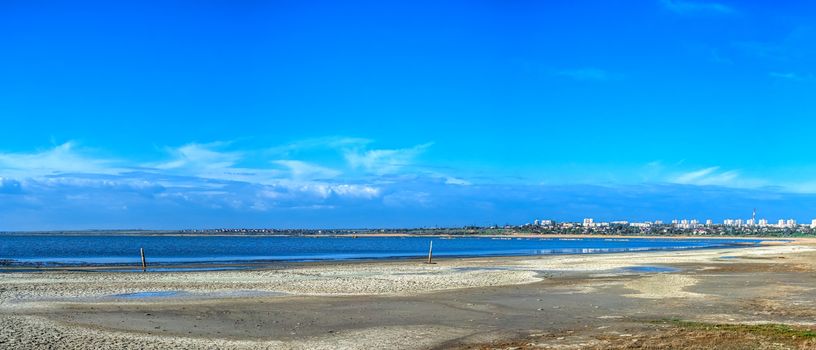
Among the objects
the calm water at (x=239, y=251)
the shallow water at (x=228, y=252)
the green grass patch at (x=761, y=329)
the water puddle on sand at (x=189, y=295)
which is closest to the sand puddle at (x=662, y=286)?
the green grass patch at (x=761, y=329)

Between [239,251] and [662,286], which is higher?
[239,251]

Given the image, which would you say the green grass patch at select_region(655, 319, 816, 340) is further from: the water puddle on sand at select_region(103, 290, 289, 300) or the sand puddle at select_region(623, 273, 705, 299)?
the water puddle on sand at select_region(103, 290, 289, 300)

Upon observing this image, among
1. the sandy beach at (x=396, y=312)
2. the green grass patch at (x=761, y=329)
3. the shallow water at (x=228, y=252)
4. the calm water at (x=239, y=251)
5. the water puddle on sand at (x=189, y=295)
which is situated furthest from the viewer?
the calm water at (x=239, y=251)

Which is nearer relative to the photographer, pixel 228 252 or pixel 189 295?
pixel 189 295

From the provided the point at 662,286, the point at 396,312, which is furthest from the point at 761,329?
the point at 662,286

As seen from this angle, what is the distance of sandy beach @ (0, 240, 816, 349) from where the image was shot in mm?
14414

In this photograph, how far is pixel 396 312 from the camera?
19547mm

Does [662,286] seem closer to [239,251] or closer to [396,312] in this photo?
[396,312]

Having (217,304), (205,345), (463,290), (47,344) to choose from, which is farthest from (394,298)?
(47,344)

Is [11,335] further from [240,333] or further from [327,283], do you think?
[327,283]

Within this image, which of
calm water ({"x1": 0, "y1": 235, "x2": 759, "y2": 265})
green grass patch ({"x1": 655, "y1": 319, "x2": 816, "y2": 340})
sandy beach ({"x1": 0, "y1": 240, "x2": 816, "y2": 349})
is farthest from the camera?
calm water ({"x1": 0, "y1": 235, "x2": 759, "y2": 265})

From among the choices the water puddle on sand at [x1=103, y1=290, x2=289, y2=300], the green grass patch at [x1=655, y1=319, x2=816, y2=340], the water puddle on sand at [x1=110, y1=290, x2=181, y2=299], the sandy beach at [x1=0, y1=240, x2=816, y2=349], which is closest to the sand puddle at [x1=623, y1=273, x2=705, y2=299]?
the sandy beach at [x1=0, y1=240, x2=816, y2=349]

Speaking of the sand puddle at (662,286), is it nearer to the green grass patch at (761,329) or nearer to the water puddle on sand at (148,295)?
the green grass patch at (761,329)

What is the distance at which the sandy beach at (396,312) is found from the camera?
14414 millimetres
